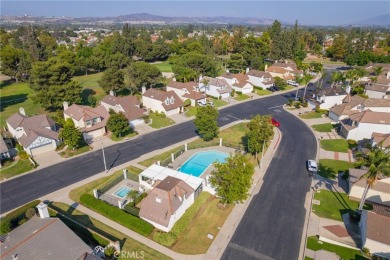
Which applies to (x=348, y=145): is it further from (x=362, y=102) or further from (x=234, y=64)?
(x=234, y=64)

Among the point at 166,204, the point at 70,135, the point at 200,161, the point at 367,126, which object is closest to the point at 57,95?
the point at 70,135

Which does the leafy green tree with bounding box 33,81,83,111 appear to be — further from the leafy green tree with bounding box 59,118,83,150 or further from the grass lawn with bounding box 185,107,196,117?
the grass lawn with bounding box 185,107,196,117

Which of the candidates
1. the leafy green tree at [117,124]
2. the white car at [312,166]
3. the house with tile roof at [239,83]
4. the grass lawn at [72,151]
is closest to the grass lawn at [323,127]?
the white car at [312,166]

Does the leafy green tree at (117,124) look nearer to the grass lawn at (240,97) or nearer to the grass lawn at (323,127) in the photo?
the grass lawn at (240,97)

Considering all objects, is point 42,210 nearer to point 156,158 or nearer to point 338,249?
point 156,158

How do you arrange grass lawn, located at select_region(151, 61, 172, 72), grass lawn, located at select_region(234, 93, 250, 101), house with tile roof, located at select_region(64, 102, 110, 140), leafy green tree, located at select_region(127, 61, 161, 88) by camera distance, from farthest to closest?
1. grass lawn, located at select_region(151, 61, 172, 72)
2. grass lawn, located at select_region(234, 93, 250, 101)
3. leafy green tree, located at select_region(127, 61, 161, 88)
4. house with tile roof, located at select_region(64, 102, 110, 140)

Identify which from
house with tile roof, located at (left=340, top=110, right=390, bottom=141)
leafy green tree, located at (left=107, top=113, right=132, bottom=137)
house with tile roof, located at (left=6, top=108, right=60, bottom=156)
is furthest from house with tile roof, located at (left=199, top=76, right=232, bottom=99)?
house with tile roof, located at (left=6, top=108, right=60, bottom=156)

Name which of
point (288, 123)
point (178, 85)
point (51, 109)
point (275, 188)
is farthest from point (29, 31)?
point (275, 188)

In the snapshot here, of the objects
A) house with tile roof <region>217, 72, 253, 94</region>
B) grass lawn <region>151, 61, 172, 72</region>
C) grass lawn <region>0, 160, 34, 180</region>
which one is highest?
house with tile roof <region>217, 72, 253, 94</region>
